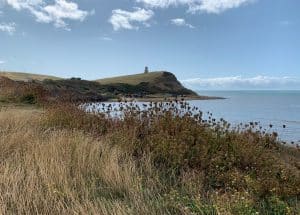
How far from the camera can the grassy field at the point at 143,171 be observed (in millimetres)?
4621

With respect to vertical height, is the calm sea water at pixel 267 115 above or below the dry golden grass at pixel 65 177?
below

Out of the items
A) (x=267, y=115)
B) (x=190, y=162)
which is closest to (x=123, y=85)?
(x=267, y=115)

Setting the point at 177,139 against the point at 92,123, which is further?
the point at 92,123

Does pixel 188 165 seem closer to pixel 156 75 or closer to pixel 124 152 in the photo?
pixel 124 152

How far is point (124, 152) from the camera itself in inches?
263

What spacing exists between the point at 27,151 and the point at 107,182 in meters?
1.65

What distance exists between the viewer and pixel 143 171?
604 centimetres

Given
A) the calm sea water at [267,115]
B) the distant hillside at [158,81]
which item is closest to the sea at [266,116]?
the calm sea water at [267,115]

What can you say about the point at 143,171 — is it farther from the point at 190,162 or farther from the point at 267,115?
the point at 267,115

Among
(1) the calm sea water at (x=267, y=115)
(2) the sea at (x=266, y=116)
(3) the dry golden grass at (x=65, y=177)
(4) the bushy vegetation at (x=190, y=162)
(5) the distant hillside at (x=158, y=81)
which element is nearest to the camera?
(3) the dry golden grass at (x=65, y=177)

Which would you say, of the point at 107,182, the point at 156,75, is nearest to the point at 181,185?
the point at 107,182

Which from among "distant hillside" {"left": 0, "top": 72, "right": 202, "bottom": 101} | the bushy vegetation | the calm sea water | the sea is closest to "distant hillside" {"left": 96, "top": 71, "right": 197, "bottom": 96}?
"distant hillside" {"left": 0, "top": 72, "right": 202, "bottom": 101}

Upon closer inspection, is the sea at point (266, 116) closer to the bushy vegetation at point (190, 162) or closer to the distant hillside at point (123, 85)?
the bushy vegetation at point (190, 162)

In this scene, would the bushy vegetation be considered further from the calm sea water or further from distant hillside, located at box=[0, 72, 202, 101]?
distant hillside, located at box=[0, 72, 202, 101]
